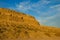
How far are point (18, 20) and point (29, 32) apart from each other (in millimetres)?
5397

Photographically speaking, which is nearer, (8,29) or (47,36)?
(8,29)

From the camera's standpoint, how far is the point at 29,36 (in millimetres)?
33531

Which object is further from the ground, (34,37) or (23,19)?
(23,19)

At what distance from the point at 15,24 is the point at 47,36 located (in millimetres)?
5928

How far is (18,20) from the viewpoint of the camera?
127 feet

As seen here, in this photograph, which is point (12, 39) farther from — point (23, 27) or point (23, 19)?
point (23, 19)

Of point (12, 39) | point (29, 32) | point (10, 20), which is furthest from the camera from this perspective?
point (10, 20)

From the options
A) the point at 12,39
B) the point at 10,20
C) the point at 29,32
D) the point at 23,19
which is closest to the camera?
the point at 12,39

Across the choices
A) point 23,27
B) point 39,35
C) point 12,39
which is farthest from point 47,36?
point 12,39

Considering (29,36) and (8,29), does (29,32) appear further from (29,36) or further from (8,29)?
(8,29)

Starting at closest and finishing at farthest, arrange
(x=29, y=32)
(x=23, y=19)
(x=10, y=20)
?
(x=29, y=32), (x=10, y=20), (x=23, y=19)

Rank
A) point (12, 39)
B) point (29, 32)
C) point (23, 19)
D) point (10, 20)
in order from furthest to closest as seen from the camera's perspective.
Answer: point (23, 19) < point (10, 20) < point (29, 32) < point (12, 39)

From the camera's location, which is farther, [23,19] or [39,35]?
[23,19]

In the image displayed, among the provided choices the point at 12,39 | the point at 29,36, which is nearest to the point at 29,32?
the point at 29,36
